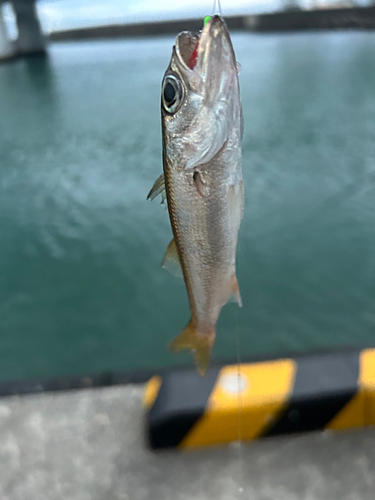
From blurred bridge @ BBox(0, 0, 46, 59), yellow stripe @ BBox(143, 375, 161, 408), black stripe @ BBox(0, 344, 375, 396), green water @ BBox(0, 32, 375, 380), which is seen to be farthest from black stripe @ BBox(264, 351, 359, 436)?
blurred bridge @ BBox(0, 0, 46, 59)

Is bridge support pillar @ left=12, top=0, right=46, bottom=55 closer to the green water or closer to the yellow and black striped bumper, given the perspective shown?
the green water

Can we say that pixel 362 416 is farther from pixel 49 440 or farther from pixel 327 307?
pixel 327 307

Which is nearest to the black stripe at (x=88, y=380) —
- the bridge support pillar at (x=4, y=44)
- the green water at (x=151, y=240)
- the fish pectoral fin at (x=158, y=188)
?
the green water at (x=151, y=240)

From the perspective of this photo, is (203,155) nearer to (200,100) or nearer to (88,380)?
(200,100)

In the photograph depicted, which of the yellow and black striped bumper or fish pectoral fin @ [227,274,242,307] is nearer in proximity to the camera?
fish pectoral fin @ [227,274,242,307]

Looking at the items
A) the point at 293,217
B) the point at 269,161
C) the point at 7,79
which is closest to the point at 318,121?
the point at 269,161

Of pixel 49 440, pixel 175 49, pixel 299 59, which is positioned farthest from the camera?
pixel 299 59
